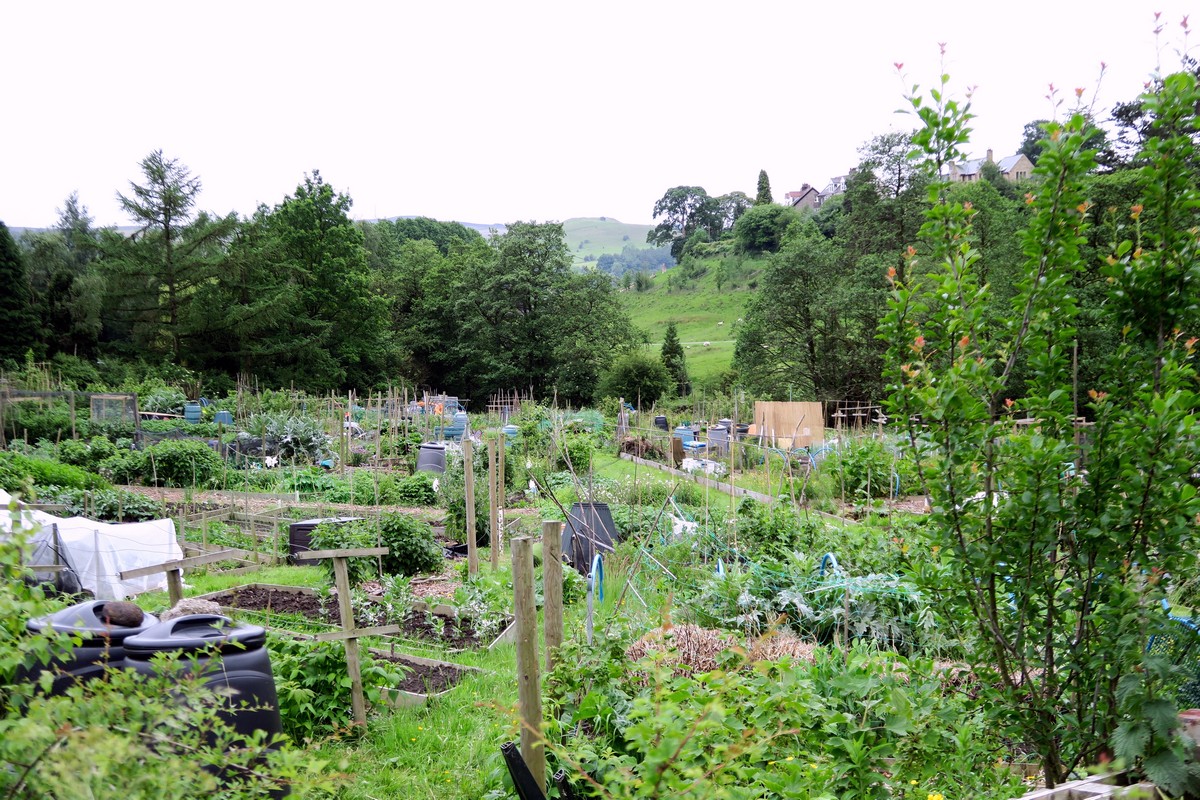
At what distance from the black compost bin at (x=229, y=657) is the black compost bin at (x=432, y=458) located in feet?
35.7

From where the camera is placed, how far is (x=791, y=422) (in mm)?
18109

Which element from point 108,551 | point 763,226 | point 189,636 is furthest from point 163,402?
point 763,226

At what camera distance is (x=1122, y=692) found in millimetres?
2283

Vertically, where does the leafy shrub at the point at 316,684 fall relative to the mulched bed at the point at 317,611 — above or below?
above

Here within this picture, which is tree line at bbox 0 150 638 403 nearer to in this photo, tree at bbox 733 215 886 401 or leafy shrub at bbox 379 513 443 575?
tree at bbox 733 215 886 401

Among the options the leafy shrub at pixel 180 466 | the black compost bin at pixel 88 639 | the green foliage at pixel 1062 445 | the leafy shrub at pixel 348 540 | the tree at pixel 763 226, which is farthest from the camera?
the tree at pixel 763 226

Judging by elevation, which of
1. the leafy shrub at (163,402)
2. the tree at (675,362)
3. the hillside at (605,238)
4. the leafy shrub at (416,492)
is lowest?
the leafy shrub at (416,492)

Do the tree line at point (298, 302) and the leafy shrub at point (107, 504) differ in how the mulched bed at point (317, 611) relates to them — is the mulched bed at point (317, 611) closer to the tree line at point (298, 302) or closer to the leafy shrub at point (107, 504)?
the leafy shrub at point (107, 504)

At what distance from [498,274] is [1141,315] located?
3540 cm

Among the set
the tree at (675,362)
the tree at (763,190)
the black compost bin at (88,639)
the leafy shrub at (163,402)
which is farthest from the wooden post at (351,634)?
Result: the tree at (763,190)

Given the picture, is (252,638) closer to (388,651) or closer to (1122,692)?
(388,651)

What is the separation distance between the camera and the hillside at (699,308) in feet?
145

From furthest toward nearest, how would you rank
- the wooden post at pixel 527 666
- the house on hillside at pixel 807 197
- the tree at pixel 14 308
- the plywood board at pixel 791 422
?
the house on hillside at pixel 807 197 < the tree at pixel 14 308 < the plywood board at pixel 791 422 < the wooden post at pixel 527 666

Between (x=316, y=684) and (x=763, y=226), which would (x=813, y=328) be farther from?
(x=763, y=226)
